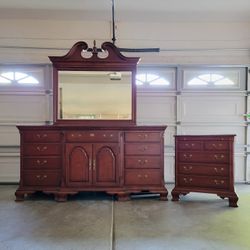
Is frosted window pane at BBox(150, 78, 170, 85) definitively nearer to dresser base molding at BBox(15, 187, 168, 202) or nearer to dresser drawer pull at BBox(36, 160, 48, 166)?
dresser base molding at BBox(15, 187, 168, 202)

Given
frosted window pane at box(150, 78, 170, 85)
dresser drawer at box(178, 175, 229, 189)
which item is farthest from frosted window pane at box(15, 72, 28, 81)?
dresser drawer at box(178, 175, 229, 189)

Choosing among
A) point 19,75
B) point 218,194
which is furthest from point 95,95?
point 218,194

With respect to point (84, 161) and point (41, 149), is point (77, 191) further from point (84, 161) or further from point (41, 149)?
point (41, 149)

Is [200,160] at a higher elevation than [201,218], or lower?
higher

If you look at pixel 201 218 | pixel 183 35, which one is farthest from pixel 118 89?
pixel 201 218

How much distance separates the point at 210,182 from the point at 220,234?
1.13 metres

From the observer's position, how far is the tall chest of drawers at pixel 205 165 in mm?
3436

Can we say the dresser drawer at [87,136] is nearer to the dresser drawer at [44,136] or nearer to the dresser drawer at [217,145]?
the dresser drawer at [44,136]

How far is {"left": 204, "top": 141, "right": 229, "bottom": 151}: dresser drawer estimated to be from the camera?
11.4 ft

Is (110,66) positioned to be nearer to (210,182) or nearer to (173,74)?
(173,74)

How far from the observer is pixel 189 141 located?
12.0 feet

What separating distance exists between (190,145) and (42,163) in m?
1.95

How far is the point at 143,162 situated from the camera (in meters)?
3.71

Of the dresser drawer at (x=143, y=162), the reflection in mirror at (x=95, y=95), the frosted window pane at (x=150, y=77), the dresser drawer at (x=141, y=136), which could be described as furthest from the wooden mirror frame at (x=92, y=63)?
the frosted window pane at (x=150, y=77)
